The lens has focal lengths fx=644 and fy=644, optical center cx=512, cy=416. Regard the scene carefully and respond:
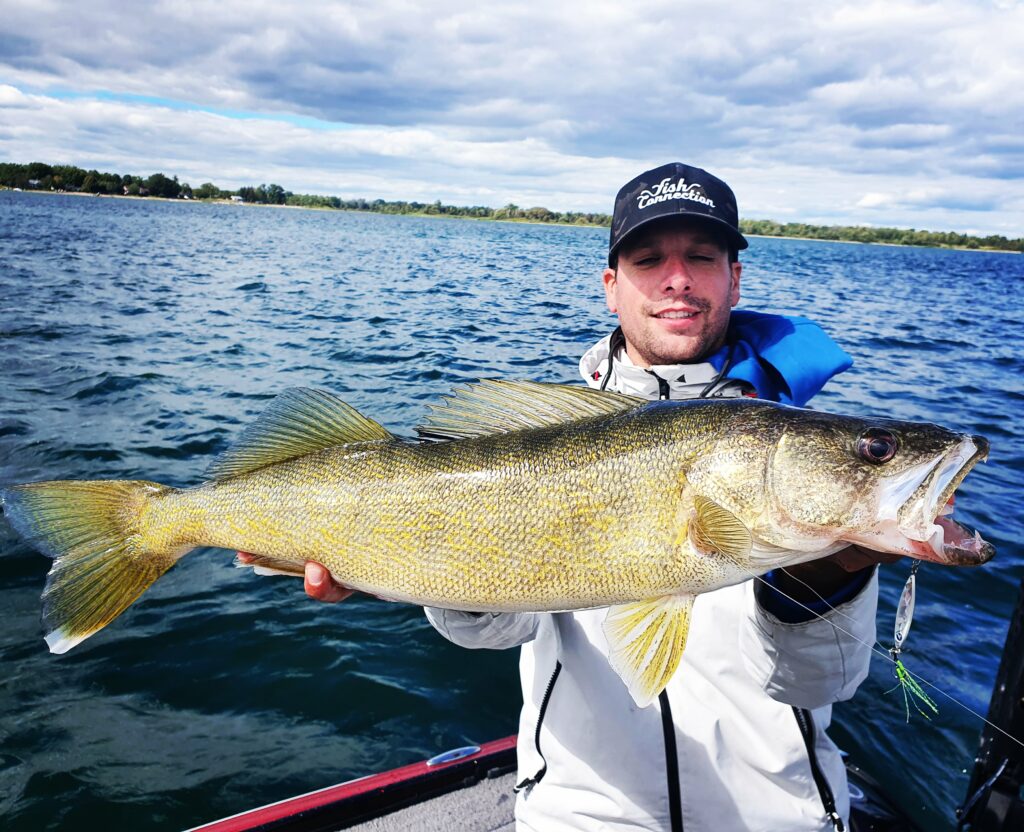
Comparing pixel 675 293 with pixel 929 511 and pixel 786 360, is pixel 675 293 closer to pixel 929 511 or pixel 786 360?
pixel 786 360

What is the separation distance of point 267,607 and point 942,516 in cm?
577

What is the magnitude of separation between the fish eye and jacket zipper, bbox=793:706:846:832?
1306mm

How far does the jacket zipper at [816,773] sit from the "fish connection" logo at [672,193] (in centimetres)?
258

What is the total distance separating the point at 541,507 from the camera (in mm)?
2254

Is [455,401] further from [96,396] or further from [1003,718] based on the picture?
[96,396]

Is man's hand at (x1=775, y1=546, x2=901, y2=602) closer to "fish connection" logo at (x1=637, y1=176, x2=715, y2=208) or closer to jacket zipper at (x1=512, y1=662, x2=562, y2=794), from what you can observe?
jacket zipper at (x1=512, y1=662, x2=562, y2=794)

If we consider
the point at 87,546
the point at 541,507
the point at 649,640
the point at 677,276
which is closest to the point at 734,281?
the point at 677,276

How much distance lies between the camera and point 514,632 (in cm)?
304

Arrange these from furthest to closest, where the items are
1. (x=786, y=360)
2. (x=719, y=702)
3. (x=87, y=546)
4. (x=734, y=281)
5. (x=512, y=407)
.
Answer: (x=734, y=281)
(x=786, y=360)
(x=719, y=702)
(x=87, y=546)
(x=512, y=407)

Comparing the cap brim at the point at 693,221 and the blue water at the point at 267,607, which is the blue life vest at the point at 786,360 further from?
the blue water at the point at 267,607

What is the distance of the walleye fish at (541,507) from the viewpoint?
209 cm

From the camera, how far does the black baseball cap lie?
139 inches

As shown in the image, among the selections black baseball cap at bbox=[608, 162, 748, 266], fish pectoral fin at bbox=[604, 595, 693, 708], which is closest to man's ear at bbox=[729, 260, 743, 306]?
black baseball cap at bbox=[608, 162, 748, 266]

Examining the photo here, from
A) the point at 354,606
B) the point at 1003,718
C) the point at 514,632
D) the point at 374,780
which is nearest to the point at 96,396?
the point at 354,606
